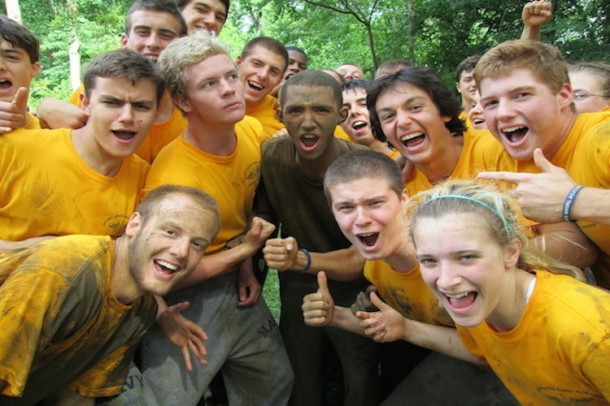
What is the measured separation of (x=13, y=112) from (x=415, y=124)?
263cm

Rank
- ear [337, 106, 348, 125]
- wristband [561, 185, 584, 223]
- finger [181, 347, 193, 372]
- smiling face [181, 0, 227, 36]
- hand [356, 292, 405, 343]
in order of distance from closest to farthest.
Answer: wristband [561, 185, 584, 223] → hand [356, 292, 405, 343] → finger [181, 347, 193, 372] → ear [337, 106, 348, 125] → smiling face [181, 0, 227, 36]

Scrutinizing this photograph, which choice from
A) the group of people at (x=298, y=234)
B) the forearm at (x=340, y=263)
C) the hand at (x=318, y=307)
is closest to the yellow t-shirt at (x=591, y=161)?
the group of people at (x=298, y=234)

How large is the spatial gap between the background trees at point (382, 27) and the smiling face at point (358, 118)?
5397mm

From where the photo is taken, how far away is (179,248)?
327 cm

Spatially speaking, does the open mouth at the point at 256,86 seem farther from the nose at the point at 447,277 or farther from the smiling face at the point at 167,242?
the nose at the point at 447,277

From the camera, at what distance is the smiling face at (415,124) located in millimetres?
3879

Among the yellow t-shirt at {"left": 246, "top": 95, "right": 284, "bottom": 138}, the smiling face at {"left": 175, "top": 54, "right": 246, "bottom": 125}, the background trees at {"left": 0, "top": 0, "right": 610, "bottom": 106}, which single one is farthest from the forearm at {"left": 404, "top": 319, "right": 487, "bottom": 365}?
the background trees at {"left": 0, "top": 0, "right": 610, "bottom": 106}

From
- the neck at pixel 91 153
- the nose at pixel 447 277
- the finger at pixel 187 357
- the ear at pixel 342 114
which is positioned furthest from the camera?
the ear at pixel 342 114

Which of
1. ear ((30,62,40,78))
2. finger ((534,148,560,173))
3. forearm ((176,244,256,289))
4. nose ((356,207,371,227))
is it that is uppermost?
ear ((30,62,40,78))

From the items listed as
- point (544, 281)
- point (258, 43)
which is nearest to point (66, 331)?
point (544, 281)

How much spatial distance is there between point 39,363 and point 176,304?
1.08m

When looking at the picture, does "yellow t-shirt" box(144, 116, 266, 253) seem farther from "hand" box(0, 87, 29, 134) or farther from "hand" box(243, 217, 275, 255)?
"hand" box(0, 87, 29, 134)

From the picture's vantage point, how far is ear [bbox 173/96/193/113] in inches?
161

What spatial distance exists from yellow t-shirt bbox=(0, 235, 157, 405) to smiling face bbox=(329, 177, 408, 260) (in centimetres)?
138
